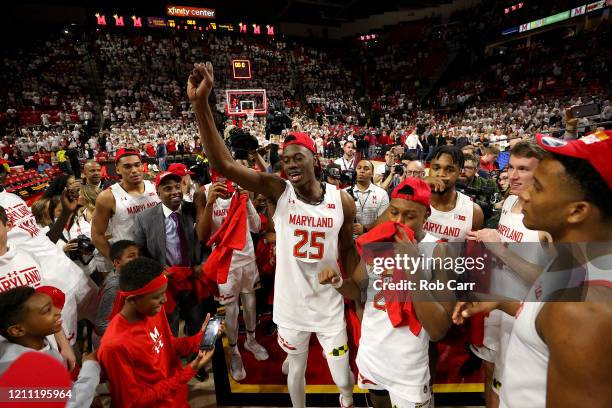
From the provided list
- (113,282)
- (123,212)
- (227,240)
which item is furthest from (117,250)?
(227,240)

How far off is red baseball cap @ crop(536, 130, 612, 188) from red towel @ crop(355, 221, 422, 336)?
0.77 metres

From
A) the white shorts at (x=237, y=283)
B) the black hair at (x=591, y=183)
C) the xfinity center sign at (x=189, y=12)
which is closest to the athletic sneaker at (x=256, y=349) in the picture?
the white shorts at (x=237, y=283)

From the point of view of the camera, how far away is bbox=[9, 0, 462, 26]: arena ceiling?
32228 mm

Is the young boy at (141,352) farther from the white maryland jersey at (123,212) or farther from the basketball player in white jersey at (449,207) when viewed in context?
the basketball player in white jersey at (449,207)

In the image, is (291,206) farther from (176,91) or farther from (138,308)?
(176,91)

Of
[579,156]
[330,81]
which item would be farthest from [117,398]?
[330,81]

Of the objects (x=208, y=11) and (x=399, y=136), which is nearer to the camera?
(x=399, y=136)

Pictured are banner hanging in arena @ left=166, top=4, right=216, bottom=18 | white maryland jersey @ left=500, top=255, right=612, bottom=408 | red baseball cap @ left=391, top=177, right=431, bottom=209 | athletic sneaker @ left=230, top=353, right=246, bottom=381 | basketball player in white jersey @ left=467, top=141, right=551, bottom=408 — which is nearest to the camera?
white maryland jersey @ left=500, top=255, right=612, bottom=408

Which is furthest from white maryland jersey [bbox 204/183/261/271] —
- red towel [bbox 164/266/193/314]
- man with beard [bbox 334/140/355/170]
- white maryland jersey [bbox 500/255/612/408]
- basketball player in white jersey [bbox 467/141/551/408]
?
man with beard [bbox 334/140/355/170]

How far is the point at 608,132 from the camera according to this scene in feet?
3.71

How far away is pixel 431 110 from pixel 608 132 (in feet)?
89.8

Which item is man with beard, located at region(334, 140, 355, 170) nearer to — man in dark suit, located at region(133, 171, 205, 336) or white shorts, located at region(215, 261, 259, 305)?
white shorts, located at region(215, 261, 259, 305)

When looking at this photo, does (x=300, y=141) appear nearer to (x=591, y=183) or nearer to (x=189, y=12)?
(x=591, y=183)

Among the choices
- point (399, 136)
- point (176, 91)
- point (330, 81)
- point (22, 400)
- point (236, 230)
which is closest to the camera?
point (22, 400)
